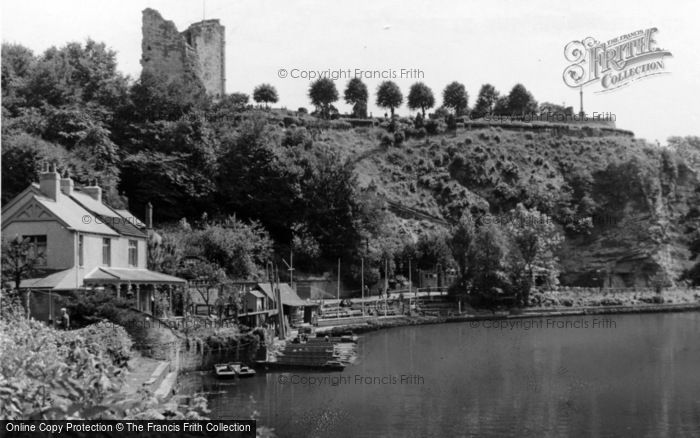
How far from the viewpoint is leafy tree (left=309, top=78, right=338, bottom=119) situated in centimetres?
9431

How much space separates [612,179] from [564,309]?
27.6 meters

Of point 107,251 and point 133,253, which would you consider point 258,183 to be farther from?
point 107,251

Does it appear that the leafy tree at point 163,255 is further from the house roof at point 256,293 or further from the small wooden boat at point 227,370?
the small wooden boat at point 227,370

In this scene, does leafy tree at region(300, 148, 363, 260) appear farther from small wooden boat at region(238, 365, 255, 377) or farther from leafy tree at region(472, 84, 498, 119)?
leafy tree at region(472, 84, 498, 119)

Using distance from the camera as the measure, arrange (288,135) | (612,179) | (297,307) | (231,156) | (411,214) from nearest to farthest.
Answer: (297,307)
(231,156)
(288,135)
(411,214)
(612,179)

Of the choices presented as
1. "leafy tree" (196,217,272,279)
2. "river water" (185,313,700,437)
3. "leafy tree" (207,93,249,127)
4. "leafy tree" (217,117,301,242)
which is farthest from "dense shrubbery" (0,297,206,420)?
"leafy tree" (207,93,249,127)

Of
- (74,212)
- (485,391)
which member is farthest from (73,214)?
(485,391)

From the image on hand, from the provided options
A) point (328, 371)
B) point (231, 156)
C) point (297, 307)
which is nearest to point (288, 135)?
point (231, 156)

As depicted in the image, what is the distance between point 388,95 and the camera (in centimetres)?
9794

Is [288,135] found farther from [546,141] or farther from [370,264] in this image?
[546,141]

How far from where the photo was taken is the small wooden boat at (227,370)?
30.8 m

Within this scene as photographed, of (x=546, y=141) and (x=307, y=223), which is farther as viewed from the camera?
(x=546, y=141)

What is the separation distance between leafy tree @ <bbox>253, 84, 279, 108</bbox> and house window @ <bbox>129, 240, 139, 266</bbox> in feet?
178

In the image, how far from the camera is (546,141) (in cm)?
9956
